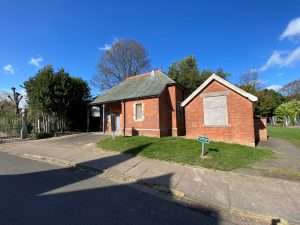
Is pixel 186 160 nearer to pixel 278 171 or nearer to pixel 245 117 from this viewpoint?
pixel 278 171

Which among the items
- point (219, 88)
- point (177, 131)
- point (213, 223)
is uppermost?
point (219, 88)

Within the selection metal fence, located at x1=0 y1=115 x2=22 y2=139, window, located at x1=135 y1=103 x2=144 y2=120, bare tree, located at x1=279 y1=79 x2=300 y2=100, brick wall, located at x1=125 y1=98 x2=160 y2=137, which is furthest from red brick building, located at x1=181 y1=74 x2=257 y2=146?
bare tree, located at x1=279 y1=79 x2=300 y2=100

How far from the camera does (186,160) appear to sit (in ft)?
28.0

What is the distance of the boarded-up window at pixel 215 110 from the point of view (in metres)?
13.2

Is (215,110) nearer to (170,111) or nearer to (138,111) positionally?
(170,111)

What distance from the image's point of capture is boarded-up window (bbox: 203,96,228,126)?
1320 centimetres

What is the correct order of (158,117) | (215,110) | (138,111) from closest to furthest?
(215,110) → (158,117) → (138,111)

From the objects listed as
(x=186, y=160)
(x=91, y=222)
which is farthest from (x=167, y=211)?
(x=186, y=160)

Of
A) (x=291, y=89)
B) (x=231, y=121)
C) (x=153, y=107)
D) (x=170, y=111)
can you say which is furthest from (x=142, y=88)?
(x=291, y=89)

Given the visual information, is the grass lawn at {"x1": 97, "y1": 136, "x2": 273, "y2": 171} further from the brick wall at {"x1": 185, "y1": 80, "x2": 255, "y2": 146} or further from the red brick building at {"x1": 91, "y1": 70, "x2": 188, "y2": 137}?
the red brick building at {"x1": 91, "y1": 70, "x2": 188, "y2": 137}

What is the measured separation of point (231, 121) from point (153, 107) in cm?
618

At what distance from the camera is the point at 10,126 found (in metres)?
19.3

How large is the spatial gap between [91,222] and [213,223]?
2449 mm

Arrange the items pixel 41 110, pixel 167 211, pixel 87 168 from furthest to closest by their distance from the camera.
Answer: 1. pixel 41 110
2. pixel 87 168
3. pixel 167 211
